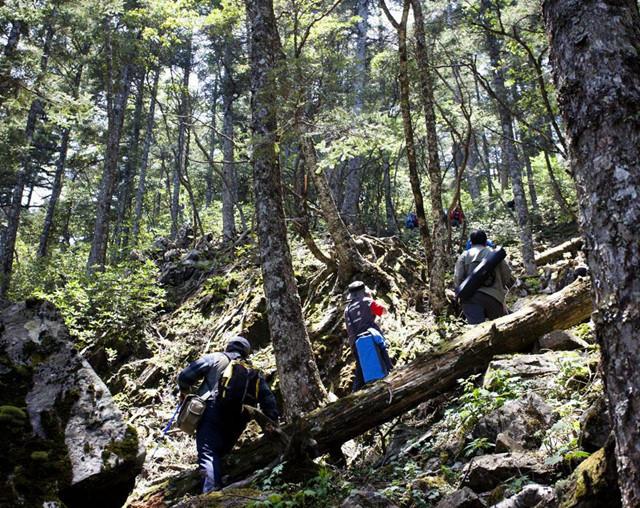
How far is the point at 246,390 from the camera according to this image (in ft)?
20.0

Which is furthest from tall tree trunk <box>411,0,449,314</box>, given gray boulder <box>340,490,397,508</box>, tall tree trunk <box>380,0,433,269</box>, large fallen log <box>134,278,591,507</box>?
gray boulder <box>340,490,397,508</box>

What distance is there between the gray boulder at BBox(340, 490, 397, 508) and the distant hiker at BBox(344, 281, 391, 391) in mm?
3478

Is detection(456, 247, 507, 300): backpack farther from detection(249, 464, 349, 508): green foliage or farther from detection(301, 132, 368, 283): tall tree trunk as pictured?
detection(249, 464, 349, 508): green foliage

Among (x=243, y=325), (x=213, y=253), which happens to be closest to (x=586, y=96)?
(x=243, y=325)

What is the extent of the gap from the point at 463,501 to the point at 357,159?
17.3 metres

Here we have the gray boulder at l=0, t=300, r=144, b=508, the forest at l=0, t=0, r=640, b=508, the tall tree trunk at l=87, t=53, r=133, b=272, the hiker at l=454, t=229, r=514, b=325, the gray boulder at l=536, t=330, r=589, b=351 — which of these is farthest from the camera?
the tall tree trunk at l=87, t=53, r=133, b=272

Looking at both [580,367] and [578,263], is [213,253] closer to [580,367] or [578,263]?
[578,263]

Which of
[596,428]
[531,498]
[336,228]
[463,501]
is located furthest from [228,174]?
[531,498]

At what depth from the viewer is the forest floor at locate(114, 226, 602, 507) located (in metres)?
4.02

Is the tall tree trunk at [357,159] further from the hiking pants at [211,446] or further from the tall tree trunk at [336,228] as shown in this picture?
the hiking pants at [211,446]

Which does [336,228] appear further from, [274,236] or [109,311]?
[109,311]

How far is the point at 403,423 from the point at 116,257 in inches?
714

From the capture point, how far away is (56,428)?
4863 millimetres

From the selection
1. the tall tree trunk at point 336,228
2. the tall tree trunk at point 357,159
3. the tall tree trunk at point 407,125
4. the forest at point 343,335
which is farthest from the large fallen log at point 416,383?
the tall tree trunk at point 357,159
